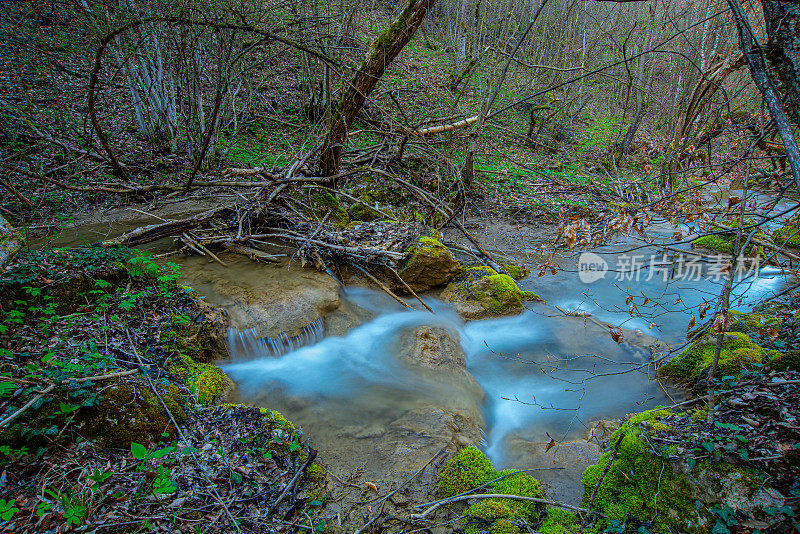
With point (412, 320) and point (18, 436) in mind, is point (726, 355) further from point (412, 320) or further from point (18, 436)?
point (18, 436)

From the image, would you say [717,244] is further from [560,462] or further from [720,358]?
[560,462]

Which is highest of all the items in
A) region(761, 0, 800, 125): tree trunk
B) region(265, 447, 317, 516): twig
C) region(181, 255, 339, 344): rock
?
region(761, 0, 800, 125): tree trunk

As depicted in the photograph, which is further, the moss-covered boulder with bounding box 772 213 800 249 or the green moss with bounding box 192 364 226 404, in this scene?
the green moss with bounding box 192 364 226 404

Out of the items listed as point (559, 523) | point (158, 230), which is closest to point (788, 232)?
point (559, 523)

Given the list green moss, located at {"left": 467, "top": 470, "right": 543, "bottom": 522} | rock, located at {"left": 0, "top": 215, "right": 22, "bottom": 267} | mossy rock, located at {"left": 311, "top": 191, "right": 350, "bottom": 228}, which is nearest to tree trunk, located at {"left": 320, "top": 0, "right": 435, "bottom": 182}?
mossy rock, located at {"left": 311, "top": 191, "right": 350, "bottom": 228}

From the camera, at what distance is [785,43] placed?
225 cm

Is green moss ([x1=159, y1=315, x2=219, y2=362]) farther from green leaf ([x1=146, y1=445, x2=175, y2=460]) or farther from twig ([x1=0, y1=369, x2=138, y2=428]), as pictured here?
green leaf ([x1=146, y1=445, x2=175, y2=460])

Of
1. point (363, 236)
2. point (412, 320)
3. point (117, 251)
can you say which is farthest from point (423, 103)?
point (117, 251)

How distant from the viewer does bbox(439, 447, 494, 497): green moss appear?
11.1 ft

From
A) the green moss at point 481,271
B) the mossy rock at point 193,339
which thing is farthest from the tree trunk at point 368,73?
the mossy rock at point 193,339

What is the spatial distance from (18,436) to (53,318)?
4.84 feet

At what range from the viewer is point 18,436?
2.81 m

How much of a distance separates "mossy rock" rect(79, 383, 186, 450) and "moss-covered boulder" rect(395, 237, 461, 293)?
4.21m

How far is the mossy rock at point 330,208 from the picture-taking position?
26.3 ft
